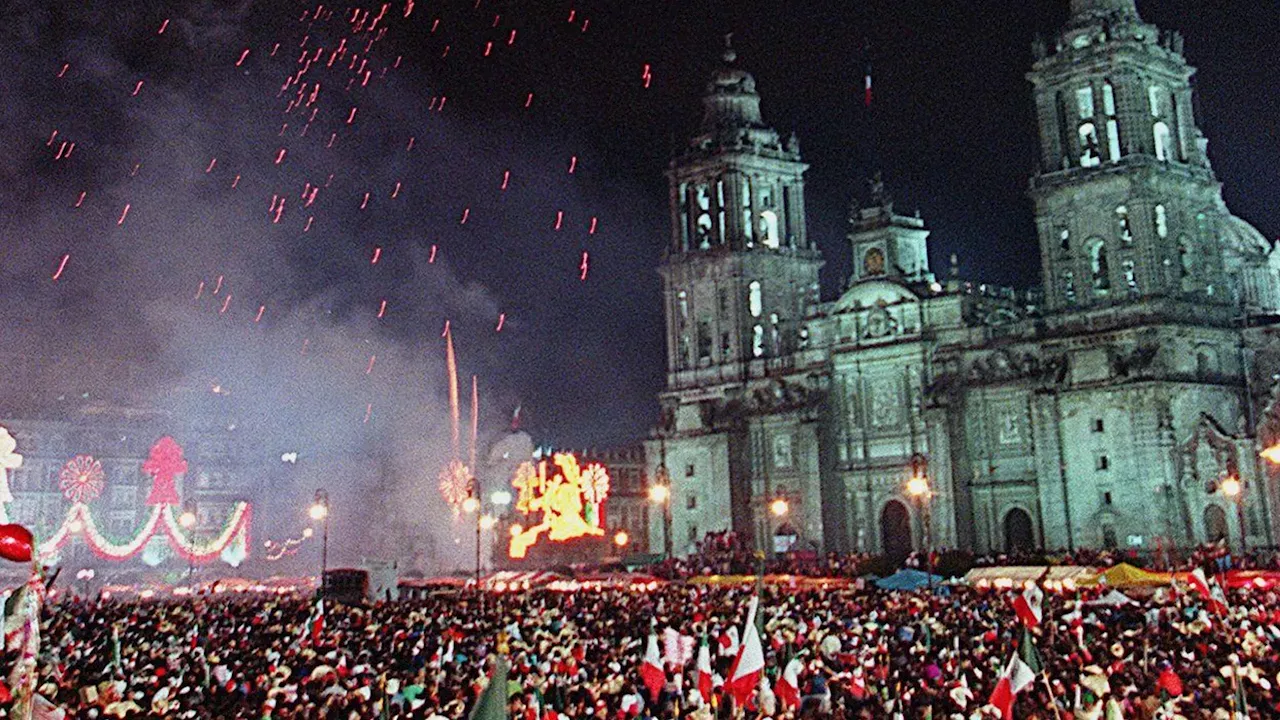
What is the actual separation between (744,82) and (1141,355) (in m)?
35.9

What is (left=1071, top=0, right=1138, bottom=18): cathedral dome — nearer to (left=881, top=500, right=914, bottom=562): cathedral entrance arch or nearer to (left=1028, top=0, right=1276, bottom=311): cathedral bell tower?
(left=1028, top=0, right=1276, bottom=311): cathedral bell tower

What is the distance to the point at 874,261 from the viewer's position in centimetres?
7900

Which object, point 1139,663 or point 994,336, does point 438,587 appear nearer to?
point 994,336

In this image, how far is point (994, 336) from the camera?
231ft

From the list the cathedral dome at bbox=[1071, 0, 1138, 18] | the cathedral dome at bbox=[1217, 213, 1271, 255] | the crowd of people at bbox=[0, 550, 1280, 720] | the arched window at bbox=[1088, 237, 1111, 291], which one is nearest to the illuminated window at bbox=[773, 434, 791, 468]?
the arched window at bbox=[1088, 237, 1111, 291]

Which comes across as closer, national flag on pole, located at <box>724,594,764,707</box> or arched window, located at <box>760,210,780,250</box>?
national flag on pole, located at <box>724,594,764,707</box>

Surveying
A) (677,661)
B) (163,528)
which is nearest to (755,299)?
(163,528)

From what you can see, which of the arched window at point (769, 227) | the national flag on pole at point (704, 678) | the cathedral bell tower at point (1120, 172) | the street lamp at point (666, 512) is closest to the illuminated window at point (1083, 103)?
the cathedral bell tower at point (1120, 172)

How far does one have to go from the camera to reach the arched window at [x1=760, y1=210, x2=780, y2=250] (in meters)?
84.0

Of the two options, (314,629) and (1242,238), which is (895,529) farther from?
(314,629)

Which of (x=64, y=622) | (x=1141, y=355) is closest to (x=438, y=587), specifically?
(x=64, y=622)

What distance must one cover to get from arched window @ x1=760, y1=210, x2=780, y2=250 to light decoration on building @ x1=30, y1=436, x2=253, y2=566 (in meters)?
41.8

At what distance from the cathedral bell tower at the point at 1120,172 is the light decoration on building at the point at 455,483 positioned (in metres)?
43.0

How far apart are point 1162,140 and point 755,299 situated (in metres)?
27.7
